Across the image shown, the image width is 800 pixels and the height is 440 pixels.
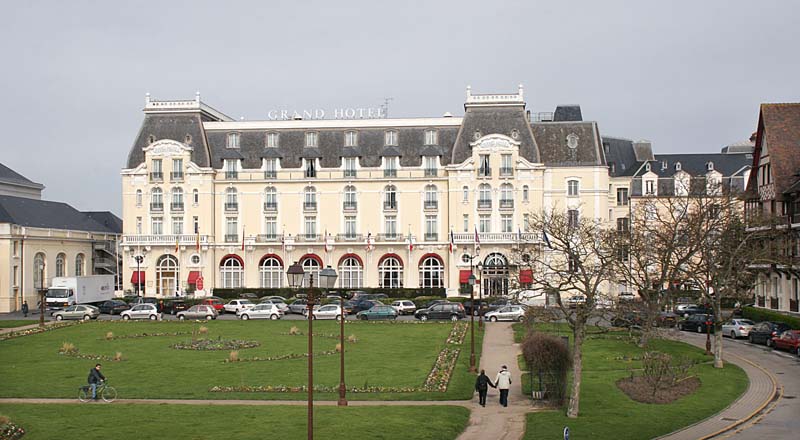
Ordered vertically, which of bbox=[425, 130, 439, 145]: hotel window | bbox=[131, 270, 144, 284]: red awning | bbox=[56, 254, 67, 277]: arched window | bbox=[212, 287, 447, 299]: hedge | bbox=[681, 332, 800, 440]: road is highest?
bbox=[425, 130, 439, 145]: hotel window

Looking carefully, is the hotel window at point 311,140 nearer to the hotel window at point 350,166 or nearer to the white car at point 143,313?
the hotel window at point 350,166

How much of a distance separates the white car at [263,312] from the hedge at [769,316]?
124 ft

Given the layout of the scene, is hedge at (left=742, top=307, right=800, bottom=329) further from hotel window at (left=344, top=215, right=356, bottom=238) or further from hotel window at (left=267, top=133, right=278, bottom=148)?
hotel window at (left=267, top=133, right=278, bottom=148)

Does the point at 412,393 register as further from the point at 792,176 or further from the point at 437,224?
the point at 437,224

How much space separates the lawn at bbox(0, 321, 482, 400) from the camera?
35375 mm

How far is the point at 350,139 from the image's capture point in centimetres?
8862

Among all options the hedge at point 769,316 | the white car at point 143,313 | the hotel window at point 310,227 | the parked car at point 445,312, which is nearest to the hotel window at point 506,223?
the hotel window at point 310,227

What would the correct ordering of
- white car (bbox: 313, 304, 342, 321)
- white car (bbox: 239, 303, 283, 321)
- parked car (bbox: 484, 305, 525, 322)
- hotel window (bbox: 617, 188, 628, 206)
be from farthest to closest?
hotel window (bbox: 617, 188, 628, 206) < white car (bbox: 239, 303, 283, 321) < white car (bbox: 313, 304, 342, 321) < parked car (bbox: 484, 305, 525, 322)

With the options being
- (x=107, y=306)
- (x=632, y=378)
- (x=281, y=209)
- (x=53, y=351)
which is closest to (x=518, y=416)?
(x=632, y=378)

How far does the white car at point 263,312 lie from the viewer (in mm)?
66875

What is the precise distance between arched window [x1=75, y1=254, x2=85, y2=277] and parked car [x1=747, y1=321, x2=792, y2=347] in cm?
7053

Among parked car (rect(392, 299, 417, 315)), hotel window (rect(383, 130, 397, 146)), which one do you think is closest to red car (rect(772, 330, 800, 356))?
parked car (rect(392, 299, 417, 315))

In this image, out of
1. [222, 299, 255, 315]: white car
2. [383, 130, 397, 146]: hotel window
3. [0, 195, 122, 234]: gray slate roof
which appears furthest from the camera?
[383, 130, 397, 146]: hotel window

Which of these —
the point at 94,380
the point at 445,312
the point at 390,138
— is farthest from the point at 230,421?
the point at 390,138
